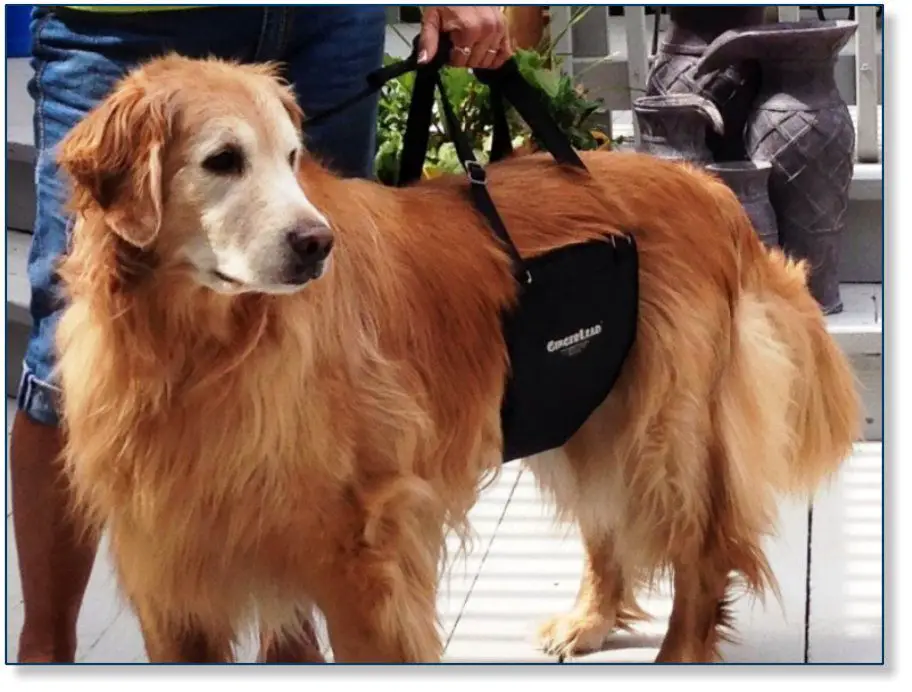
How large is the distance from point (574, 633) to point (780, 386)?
0.59 m

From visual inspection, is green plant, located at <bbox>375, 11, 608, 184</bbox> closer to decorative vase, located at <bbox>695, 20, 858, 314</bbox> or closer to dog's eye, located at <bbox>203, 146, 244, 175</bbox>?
decorative vase, located at <bbox>695, 20, 858, 314</bbox>

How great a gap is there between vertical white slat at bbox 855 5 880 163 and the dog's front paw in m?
1.26

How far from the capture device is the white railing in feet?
9.20

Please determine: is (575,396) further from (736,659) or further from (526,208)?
(736,659)

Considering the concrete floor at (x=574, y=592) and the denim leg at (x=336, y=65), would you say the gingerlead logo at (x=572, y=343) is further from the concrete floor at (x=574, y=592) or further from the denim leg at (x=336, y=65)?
the concrete floor at (x=574, y=592)

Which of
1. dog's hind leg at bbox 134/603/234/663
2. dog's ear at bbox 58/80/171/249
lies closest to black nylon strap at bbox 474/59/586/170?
dog's ear at bbox 58/80/171/249

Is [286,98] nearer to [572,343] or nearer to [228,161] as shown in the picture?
[228,161]

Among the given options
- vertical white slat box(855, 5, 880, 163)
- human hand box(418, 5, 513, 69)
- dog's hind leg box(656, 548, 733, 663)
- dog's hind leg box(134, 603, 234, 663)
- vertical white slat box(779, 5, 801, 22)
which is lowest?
dog's hind leg box(656, 548, 733, 663)

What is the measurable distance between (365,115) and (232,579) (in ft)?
2.45

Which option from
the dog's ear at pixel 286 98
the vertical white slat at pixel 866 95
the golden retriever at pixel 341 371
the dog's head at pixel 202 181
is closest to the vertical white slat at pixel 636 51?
the vertical white slat at pixel 866 95

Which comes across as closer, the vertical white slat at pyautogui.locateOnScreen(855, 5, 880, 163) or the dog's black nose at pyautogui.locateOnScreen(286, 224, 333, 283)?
the dog's black nose at pyautogui.locateOnScreen(286, 224, 333, 283)

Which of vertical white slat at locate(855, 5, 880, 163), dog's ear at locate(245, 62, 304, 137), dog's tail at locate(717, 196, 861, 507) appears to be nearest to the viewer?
dog's ear at locate(245, 62, 304, 137)

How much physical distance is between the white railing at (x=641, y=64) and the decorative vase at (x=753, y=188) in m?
0.22

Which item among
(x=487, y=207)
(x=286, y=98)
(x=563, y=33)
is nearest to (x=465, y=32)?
(x=487, y=207)
